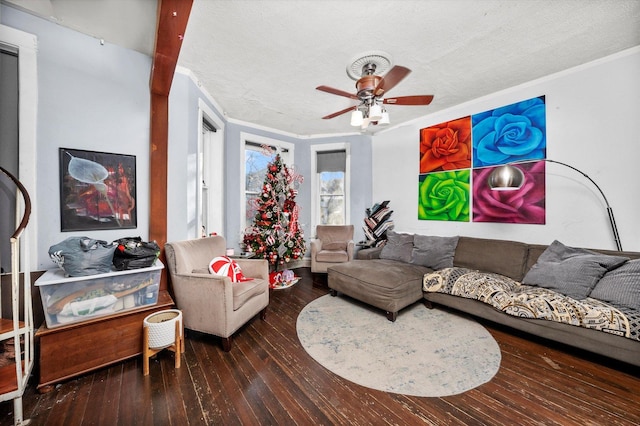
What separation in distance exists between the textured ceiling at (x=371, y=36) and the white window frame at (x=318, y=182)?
1.91 m

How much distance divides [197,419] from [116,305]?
3.64 feet

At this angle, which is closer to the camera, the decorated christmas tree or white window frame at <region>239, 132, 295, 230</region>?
the decorated christmas tree

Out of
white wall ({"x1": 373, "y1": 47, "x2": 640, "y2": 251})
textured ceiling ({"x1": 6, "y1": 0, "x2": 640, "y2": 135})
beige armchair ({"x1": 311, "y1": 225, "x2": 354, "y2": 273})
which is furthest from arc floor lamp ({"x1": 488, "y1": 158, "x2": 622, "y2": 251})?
beige armchair ({"x1": 311, "y1": 225, "x2": 354, "y2": 273})

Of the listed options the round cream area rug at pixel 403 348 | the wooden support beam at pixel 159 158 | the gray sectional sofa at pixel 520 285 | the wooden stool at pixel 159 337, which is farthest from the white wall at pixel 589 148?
the wooden support beam at pixel 159 158

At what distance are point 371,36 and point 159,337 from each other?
119 inches

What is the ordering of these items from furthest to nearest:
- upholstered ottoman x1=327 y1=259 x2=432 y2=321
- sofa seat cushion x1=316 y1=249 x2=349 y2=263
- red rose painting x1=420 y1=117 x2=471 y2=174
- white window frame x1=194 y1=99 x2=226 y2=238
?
1. sofa seat cushion x1=316 y1=249 x2=349 y2=263
2. white window frame x1=194 y1=99 x2=226 y2=238
3. red rose painting x1=420 y1=117 x2=471 y2=174
4. upholstered ottoman x1=327 y1=259 x2=432 y2=321

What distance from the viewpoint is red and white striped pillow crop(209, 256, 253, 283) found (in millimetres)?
2482

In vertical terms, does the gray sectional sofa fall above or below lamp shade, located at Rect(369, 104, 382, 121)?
below

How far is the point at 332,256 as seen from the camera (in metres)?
4.11

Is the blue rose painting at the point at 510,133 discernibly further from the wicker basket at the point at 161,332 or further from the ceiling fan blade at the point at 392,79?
the wicker basket at the point at 161,332

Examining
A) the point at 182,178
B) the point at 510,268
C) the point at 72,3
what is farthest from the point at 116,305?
the point at 510,268

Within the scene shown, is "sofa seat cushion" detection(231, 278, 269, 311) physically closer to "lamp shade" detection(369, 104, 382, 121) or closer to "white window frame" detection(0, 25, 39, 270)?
"white window frame" detection(0, 25, 39, 270)

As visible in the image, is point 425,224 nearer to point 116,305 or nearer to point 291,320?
point 291,320

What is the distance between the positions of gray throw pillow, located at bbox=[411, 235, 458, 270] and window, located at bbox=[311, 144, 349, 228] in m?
1.77
